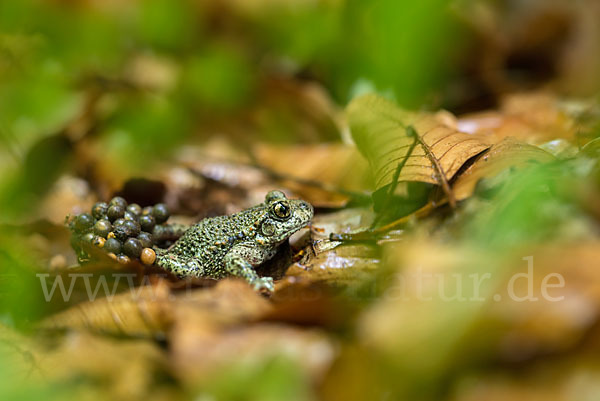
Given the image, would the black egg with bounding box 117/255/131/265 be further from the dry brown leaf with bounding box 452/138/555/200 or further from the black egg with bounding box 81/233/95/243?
the dry brown leaf with bounding box 452/138/555/200

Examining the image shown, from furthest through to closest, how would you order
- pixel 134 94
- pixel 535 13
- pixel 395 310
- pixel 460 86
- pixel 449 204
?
pixel 535 13
pixel 460 86
pixel 134 94
pixel 449 204
pixel 395 310

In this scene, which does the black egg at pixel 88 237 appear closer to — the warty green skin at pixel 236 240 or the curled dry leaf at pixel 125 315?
the warty green skin at pixel 236 240

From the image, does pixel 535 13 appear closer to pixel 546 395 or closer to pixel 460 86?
pixel 460 86

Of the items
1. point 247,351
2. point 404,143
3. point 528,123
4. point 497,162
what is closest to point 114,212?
point 247,351

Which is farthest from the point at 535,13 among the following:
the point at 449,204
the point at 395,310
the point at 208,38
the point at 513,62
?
the point at 395,310

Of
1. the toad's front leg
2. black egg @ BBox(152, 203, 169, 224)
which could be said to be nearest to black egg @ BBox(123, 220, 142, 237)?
black egg @ BBox(152, 203, 169, 224)

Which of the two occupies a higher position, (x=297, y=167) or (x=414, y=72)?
(x=297, y=167)

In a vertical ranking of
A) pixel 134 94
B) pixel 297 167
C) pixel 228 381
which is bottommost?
pixel 228 381

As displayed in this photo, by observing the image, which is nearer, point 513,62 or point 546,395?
point 546,395
